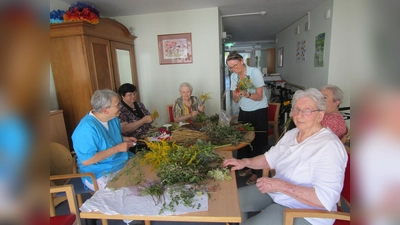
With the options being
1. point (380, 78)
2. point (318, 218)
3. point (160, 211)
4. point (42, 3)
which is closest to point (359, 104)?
point (380, 78)

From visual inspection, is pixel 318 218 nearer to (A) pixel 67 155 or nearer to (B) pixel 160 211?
(B) pixel 160 211

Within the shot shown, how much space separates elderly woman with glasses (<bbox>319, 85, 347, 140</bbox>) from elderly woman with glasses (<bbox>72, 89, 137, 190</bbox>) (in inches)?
62.8

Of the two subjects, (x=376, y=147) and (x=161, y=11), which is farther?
(x=161, y=11)

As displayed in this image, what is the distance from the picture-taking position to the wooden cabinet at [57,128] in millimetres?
2541

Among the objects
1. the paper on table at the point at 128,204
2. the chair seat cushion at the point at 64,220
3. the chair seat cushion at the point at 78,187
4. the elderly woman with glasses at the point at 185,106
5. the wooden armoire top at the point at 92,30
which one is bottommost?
the chair seat cushion at the point at 78,187

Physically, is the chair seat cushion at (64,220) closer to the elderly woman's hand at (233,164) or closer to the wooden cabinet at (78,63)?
the elderly woman's hand at (233,164)

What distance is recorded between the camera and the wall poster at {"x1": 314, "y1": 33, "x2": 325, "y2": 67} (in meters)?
3.95

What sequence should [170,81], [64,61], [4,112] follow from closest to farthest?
[4,112]
[64,61]
[170,81]

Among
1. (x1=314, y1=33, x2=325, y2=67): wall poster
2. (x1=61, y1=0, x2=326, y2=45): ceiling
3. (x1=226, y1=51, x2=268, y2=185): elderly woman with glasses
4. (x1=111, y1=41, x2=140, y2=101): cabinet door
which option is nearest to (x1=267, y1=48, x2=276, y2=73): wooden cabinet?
(x1=61, y1=0, x2=326, y2=45): ceiling

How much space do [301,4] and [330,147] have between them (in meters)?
3.73

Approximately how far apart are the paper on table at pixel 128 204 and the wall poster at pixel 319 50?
3873mm

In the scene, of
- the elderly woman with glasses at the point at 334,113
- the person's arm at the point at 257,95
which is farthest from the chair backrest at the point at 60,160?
the elderly woman with glasses at the point at 334,113

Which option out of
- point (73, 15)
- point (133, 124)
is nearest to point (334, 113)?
point (133, 124)

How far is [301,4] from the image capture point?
13.1 feet
